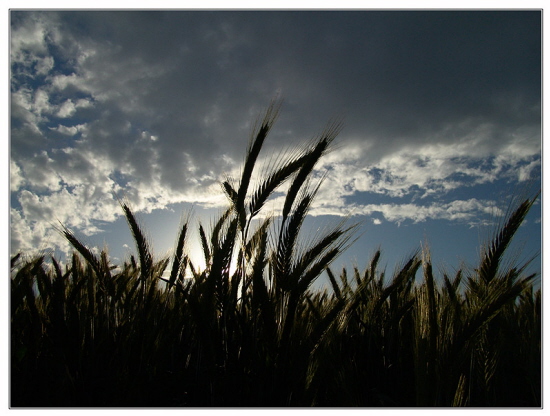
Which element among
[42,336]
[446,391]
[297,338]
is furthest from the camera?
[42,336]

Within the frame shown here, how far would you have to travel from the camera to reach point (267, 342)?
1.51 metres

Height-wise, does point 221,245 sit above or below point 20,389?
above

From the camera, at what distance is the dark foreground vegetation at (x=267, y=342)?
1.45m

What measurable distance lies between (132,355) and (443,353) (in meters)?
1.41

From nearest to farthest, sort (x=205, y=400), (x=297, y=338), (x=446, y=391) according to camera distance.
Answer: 1. (x=446, y=391)
2. (x=297, y=338)
3. (x=205, y=400)

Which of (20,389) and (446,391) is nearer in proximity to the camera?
(446,391)

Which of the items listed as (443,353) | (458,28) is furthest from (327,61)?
(443,353)

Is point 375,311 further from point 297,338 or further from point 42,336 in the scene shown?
point 42,336

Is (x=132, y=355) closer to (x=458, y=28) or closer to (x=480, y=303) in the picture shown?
(x=480, y=303)

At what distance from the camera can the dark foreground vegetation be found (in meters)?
1.45

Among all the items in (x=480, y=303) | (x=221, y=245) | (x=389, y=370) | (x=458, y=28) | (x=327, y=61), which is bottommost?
(x=389, y=370)

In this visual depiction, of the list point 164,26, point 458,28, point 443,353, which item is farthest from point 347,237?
point 164,26

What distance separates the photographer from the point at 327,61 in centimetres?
222

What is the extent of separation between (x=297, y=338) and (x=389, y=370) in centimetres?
104
